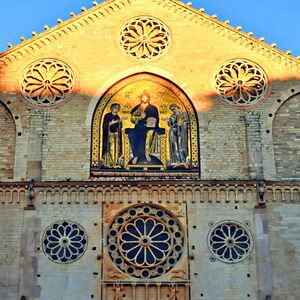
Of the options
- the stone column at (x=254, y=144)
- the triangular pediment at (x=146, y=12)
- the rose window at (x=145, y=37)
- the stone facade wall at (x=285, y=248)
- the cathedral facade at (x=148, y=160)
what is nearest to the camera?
the stone facade wall at (x=285, y=248)

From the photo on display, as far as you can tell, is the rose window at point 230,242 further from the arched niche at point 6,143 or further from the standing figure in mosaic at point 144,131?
the arched niche at point 6,143

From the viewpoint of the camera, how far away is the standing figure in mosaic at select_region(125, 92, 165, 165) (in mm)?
17016

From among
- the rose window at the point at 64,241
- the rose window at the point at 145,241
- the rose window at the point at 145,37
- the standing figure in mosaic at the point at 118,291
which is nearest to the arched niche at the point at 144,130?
the rose window at the point at 145,37

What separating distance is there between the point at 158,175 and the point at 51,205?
A: 2.62 metres

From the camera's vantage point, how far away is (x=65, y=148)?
55.5 ft

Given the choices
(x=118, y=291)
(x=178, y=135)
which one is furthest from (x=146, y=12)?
(x=118, y=291)

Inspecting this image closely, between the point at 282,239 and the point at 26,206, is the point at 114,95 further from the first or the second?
the point at 282,239

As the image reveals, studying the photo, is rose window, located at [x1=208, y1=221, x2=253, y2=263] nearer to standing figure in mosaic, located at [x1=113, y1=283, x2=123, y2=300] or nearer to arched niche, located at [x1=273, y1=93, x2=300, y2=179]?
arched niche, located at [x1=273, y1=93, x2=300, y2=179]

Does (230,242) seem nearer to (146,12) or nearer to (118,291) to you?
(118,291)

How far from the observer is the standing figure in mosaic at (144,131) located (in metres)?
17.0

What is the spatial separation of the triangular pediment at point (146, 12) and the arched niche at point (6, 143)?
1491 mm

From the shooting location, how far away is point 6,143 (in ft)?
55.9

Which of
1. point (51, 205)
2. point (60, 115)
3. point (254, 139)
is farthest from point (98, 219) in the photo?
point (254, 139)

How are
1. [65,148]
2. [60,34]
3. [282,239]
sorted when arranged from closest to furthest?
[282,239]
[65,148]
[60,34]
